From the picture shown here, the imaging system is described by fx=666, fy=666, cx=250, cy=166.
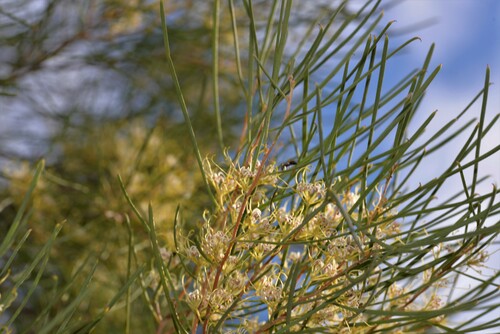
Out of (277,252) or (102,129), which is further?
(102,129)

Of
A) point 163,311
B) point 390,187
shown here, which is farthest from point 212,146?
point 390,187

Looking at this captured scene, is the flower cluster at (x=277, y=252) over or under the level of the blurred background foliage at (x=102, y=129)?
under

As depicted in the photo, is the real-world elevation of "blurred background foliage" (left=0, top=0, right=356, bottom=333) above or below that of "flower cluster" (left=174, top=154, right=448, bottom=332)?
above

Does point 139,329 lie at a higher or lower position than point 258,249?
higher

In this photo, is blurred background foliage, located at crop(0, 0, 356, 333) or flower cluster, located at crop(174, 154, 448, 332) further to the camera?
blurred background foliage, located at crop(0, 0, 356, 333)

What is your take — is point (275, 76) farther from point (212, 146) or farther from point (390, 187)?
point (212, 146)

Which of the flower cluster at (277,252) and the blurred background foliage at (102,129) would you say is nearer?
the flower cluster at (277,252)

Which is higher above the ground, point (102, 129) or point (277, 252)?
point (102, 129)

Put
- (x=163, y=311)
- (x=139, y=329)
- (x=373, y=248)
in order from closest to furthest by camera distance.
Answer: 1. (x=373, y=248)
2. (x=163, y=311)
3. (x=139, y=329)
